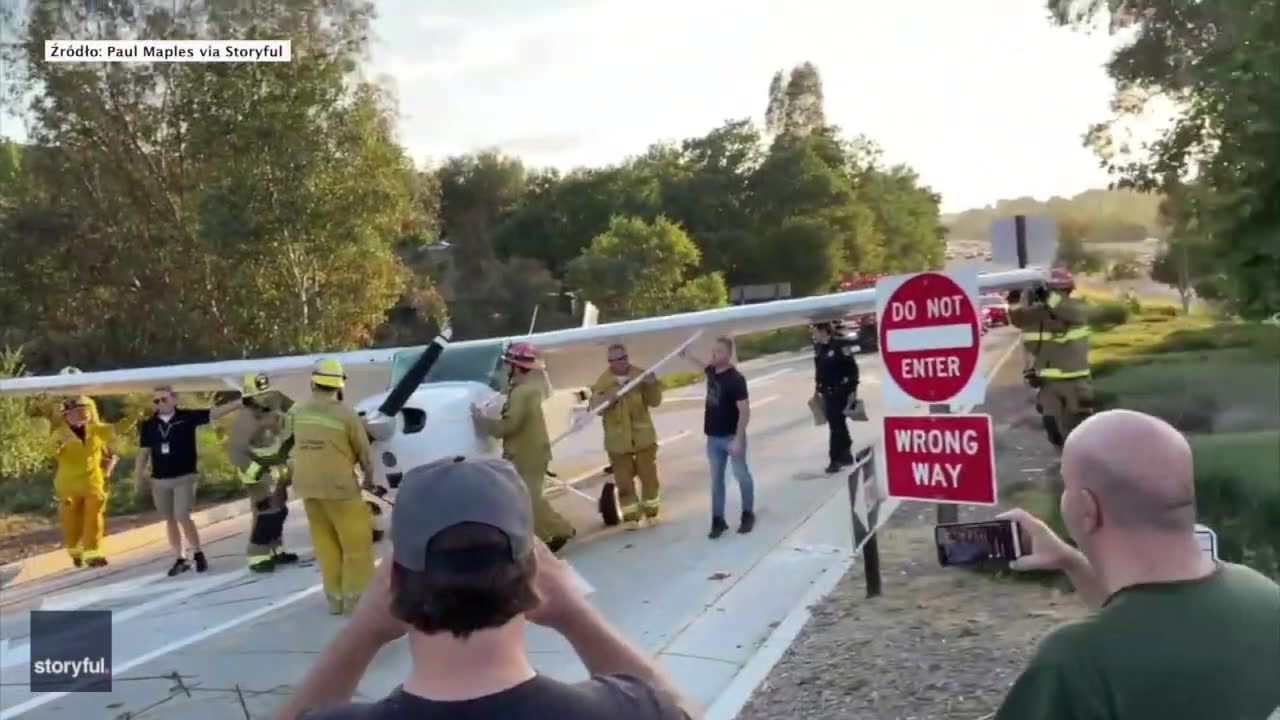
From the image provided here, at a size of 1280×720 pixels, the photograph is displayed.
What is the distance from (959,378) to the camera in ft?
21.2

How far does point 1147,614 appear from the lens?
2.07 meters

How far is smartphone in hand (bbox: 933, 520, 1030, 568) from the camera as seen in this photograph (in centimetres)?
312

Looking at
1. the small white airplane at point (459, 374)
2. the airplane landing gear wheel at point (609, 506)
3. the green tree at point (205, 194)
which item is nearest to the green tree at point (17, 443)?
the small white airplane at point (459, 374)

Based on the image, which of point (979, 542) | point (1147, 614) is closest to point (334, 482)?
point (979, 542)

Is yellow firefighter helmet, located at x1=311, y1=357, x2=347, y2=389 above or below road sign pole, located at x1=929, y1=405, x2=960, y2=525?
above

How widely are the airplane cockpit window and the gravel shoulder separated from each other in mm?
4176

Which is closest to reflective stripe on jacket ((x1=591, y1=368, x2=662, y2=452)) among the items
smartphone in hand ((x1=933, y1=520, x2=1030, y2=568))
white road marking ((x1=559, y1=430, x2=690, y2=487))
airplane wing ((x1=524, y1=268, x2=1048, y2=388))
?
airplane wing ((x1=524, y1=268, x2=1048, y2=388))

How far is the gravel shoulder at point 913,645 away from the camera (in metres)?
5.49

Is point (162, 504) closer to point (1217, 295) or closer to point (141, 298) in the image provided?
point (1217, 295)

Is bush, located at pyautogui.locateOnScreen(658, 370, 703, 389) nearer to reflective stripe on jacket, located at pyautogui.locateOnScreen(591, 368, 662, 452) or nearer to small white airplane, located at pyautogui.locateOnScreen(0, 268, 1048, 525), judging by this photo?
small white airplane, located at pyautogui.locateOnScreen(0, 268, 1048, 525)

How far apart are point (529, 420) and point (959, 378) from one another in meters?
4.40

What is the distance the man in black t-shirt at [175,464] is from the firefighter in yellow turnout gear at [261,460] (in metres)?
0.40

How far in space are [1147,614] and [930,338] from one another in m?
4.65

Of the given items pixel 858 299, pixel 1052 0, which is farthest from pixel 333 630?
pixel 1052 0
